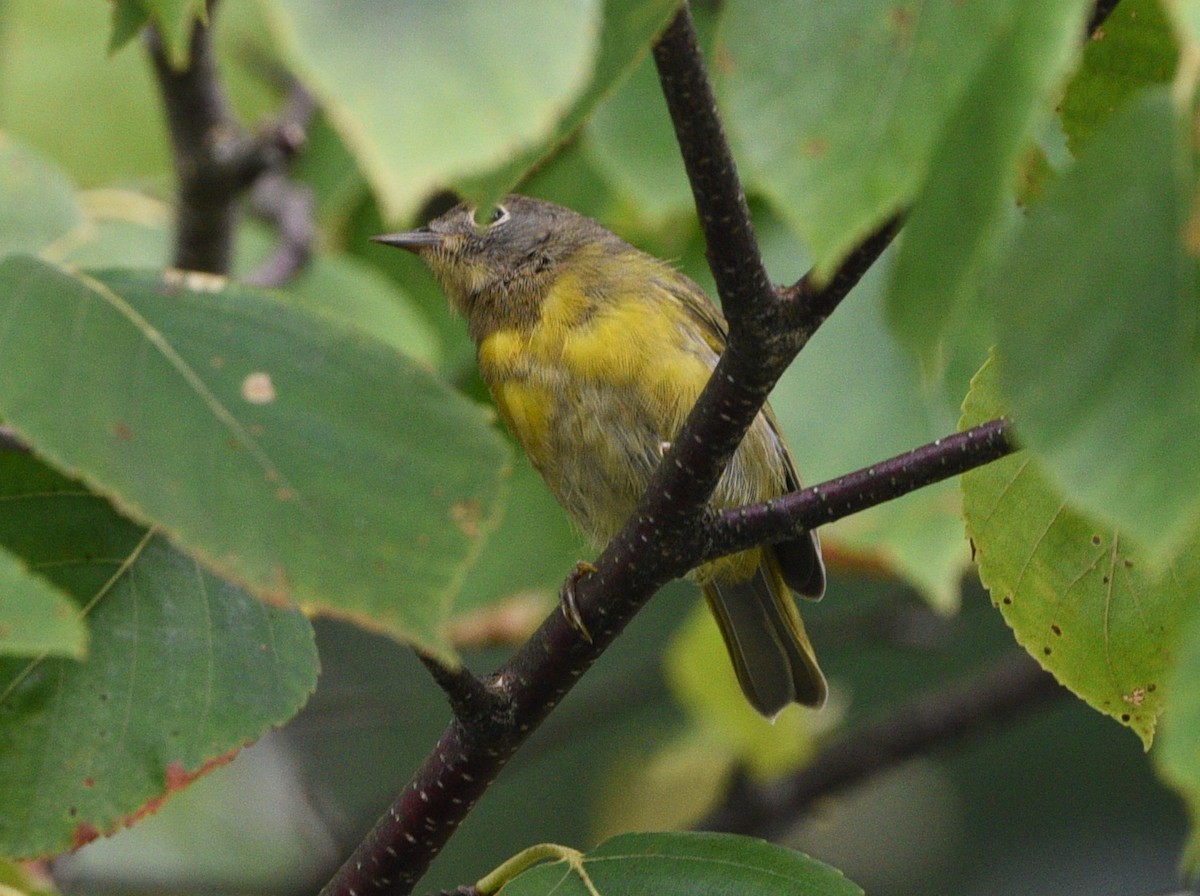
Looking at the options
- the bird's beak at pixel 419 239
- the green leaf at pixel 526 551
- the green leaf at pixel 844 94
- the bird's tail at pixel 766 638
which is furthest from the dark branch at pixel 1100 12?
the green leaf at pixel 526 551

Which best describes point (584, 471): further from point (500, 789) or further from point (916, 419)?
point (500, 789)

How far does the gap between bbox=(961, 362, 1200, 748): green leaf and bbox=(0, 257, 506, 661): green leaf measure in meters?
0.65

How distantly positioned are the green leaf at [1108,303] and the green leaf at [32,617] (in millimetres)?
747

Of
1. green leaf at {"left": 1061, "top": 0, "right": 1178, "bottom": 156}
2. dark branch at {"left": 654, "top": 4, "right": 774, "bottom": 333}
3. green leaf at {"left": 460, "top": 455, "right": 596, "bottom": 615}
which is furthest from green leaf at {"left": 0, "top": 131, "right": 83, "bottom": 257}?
green leaf at {"left": 1061, "top": 0, "right": 1178, "bottom": 156}

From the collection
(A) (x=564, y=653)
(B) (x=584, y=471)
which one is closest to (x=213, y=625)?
(A) (x=564, y=653)

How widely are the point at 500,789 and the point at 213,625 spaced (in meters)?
6.61

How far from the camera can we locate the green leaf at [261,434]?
140cm

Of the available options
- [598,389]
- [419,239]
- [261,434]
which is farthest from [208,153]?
[261,434]

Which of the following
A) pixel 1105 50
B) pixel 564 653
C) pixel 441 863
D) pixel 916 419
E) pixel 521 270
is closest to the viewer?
pixel 1105 50

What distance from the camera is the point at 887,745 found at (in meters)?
4.89

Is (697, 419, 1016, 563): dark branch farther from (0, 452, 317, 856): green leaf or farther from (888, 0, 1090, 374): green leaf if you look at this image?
(888, 0, 1090, 374): green leaf

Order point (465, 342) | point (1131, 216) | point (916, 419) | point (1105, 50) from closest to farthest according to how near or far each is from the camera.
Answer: point (1131, 216) < point (1105, 50) < point (916, 419) < point (465, 342)

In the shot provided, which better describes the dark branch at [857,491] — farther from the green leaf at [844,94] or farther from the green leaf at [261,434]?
the green leaf at [844,94]

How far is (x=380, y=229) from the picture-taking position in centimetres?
527
